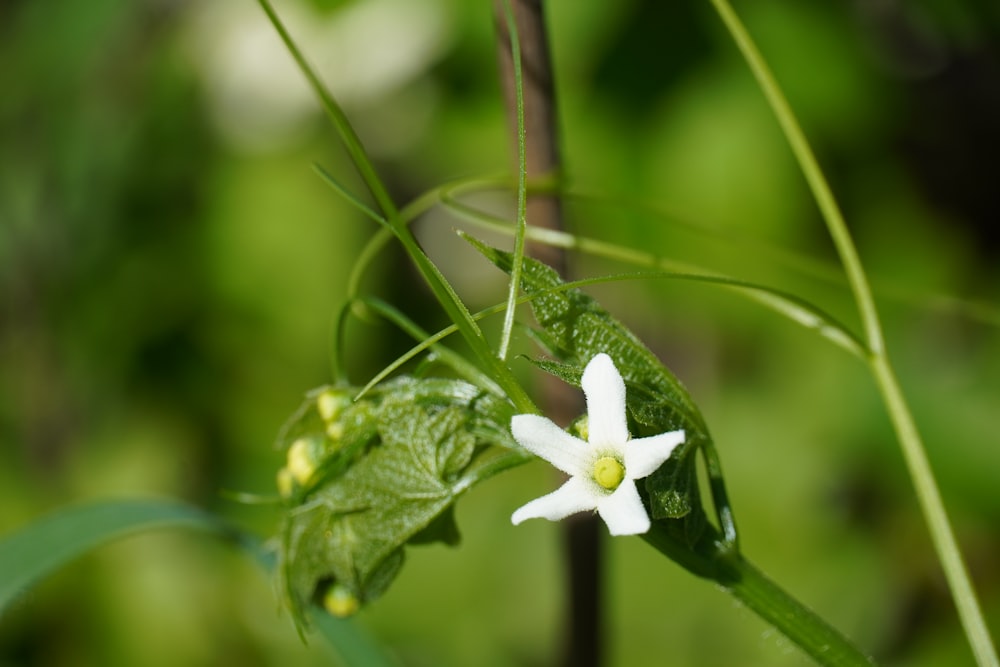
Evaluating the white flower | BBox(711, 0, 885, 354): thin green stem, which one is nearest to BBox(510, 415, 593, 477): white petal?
the white flower

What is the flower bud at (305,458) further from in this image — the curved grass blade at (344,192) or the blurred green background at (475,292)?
the blurred green background at (475,292)

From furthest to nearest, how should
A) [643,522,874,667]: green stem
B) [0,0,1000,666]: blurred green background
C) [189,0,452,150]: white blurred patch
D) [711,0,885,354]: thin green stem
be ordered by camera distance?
1. [189,0,452,150]: white blurred patch
2. [0,0,1000,666]: blurred green background
3. [711,0,885,354]: thin green stem
4. [643,522,874,667]: green stem

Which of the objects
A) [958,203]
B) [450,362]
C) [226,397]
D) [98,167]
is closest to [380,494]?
[450,362]

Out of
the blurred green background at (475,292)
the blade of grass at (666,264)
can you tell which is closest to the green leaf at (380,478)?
the blade of grass at (666,264)

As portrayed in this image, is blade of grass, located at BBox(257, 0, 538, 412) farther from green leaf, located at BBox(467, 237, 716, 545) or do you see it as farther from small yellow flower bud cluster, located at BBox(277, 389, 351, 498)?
small yellow flower bud cluster, located at BBox(277, 389, 351, 498)

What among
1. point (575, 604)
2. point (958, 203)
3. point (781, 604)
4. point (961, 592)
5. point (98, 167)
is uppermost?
point (98, 167)

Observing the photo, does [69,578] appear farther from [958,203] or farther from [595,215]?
[958,203]
